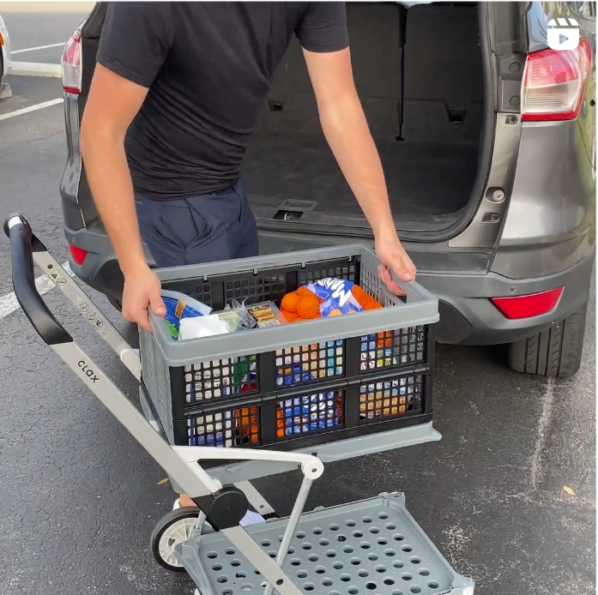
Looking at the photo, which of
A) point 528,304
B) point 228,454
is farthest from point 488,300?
point 228,454

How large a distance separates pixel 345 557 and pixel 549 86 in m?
1.73

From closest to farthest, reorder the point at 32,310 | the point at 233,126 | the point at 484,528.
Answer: the point at 32,310
the point at 233,126
the point at 484,528

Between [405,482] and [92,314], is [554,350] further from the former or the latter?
[92,314]

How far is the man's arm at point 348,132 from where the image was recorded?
7.63 ft

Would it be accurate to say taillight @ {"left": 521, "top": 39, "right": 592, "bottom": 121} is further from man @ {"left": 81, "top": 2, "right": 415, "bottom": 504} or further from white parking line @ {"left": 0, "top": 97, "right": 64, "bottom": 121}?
white parking line @ {"left": 0, "top": 97, "right": 64, "bottom": 121}

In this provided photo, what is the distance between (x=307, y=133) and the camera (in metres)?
5.72

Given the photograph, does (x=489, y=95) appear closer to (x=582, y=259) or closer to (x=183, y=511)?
(x=582, y=259)

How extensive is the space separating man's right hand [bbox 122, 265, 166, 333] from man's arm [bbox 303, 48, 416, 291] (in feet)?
2.29

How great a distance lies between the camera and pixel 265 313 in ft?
7.10

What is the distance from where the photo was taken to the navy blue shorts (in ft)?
8.16

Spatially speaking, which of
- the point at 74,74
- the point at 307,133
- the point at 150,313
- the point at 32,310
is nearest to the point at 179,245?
the point at 150,313

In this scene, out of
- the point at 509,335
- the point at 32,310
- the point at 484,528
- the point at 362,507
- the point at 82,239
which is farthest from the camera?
the point at 82,239

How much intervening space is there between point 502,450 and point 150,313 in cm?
189

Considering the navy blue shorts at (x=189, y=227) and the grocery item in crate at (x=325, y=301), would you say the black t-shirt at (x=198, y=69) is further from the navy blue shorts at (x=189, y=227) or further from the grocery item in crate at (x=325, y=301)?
the grocery item in crate at (x=325, y=301)
